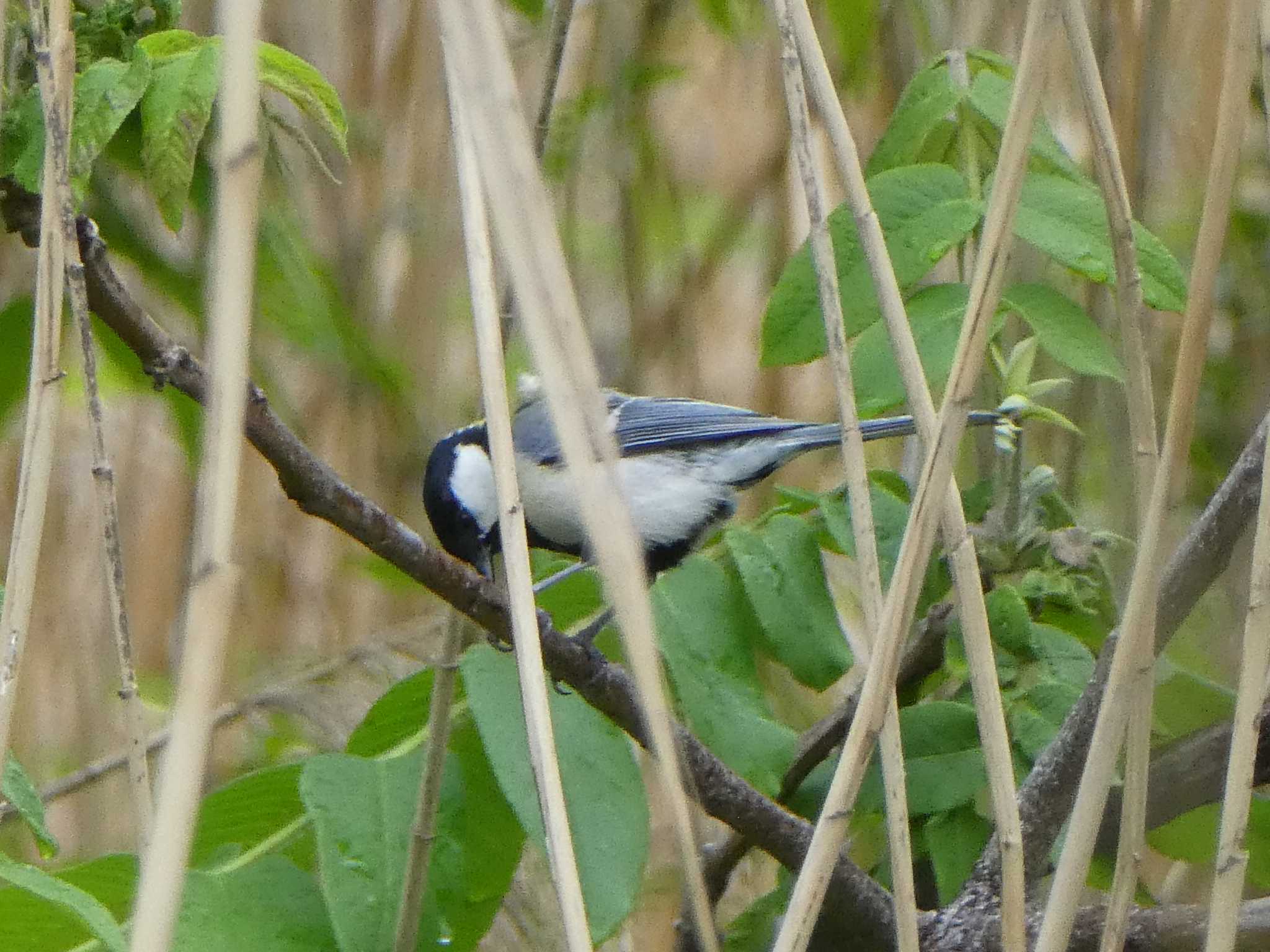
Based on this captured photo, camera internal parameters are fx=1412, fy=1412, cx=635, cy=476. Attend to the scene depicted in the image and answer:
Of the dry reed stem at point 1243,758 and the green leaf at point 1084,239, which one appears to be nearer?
the dry reed stem at point 1243,758

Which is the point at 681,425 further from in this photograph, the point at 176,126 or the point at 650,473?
the point at 176,126

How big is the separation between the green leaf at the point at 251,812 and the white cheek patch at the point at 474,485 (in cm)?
70

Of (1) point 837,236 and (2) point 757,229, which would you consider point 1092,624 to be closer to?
(1) point 837,236

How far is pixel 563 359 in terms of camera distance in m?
0.65

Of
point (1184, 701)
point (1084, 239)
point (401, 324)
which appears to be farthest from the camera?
point (401, 324)

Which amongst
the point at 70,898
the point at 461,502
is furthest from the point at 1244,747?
the point at 461,502

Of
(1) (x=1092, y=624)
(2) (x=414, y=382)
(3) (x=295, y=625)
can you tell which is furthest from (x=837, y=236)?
(3) (x=295, y=625)

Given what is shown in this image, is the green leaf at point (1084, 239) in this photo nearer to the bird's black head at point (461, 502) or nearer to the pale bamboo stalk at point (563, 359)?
the pale bamboo stalk at point (563, 359)

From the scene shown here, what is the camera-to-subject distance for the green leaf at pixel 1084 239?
1.25m

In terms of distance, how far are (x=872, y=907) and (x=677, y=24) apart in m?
1.79

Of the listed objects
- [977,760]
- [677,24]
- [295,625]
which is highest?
[677,24]

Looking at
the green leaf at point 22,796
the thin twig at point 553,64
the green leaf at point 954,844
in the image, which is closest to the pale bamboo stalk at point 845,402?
the thin twig at point 553,64

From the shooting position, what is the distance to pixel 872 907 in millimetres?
1299

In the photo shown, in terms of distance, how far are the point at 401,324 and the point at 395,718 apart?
4.28ft
